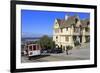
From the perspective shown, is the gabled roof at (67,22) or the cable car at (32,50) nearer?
the cable car at (32,50)

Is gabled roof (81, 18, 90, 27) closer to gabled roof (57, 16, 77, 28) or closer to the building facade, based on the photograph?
the building facade

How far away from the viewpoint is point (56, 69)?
195cm

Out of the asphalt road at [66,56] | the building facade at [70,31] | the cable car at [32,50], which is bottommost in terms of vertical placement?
the asphalt road at [66,56]

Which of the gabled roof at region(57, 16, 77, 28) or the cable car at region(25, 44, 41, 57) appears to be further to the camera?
the gabled roof at region(57, 16, 77, 28)

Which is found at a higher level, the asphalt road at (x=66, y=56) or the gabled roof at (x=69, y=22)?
the gabled roof at (x=69, y=22)

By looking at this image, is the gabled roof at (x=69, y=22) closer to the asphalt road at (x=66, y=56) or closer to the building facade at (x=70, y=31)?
the building facade at (x=70, y=31)

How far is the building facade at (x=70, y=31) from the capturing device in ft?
6.44

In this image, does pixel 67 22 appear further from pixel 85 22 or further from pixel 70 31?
pixel 85 22

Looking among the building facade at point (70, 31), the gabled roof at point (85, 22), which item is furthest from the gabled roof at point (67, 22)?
the gabled roof at point (85, 22)

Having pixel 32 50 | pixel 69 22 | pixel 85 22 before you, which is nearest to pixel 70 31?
pixel 69 22

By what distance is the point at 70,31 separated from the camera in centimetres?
200

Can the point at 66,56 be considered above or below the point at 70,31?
below

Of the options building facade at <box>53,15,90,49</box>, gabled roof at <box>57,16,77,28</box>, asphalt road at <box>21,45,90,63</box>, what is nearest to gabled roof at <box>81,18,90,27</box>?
building facade at <box>53,15,90,49</box>

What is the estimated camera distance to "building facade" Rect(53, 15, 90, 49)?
1.96 metres
